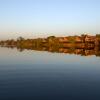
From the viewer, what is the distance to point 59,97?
20766mm

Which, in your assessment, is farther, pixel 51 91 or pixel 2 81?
pixel 2 81

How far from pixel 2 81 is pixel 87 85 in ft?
31.5

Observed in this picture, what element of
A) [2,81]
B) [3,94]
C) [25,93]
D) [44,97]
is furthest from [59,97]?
[2,81]

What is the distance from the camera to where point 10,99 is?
1973 centimetres

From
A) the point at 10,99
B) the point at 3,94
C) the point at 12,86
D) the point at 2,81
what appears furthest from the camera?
the point at 2,81

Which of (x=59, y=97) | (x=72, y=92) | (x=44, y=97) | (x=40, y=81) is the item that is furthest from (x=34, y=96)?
(x=40, y=81)

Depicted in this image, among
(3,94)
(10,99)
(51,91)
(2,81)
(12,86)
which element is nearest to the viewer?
(10,99)

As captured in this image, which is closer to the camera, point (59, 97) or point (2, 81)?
point (59, 97)

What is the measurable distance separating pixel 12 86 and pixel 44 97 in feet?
17.6

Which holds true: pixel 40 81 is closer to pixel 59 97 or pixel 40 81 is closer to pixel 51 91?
pixel 51 91

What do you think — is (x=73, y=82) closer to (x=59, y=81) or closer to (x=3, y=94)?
(x=59, y=81)

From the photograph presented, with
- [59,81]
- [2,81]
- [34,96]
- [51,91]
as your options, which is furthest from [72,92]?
[2,81]

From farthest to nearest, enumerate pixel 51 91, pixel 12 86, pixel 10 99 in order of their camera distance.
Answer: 1. pixel 12 86
2. pixel 51 91
3. pixel 10 99

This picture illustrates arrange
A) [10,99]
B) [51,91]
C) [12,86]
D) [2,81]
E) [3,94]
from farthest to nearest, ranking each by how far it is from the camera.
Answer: [2,81] → [12,86] → [51,91] → [3,94] → [10,99]
